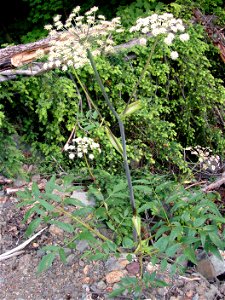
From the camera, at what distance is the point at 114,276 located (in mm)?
3176

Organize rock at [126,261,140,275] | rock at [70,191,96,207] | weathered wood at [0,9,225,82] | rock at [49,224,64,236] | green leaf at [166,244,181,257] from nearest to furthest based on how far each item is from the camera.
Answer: green leaf at [166,244,181,257]
rock at [126,261,140,275]
rock at [49,224,64,236]
rock at [70,191,96,207]
weathered wood at [0,9,225,82]

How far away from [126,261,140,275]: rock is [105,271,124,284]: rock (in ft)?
0.20

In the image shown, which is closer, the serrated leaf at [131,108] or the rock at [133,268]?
the serrated leaf at [131,108]

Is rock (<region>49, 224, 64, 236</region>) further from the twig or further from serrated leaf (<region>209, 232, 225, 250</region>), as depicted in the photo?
the twig

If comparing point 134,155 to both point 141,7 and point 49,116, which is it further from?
point 141,7

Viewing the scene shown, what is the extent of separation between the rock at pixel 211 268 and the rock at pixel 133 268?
2.14 feet

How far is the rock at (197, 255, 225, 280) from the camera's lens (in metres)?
3.51

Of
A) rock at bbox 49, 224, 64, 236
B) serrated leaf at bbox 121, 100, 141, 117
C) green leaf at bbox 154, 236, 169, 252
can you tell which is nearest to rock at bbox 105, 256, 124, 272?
rock at bbox 49, 224, 64, 236

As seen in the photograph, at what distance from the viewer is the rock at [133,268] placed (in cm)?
316

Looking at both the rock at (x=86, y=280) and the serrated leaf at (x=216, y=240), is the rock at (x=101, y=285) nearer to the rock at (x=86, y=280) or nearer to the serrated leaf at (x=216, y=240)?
the rock at (x=86, y=280)

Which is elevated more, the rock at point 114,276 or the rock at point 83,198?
the rock at point 83,198

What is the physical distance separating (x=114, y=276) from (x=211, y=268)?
873 millimetres

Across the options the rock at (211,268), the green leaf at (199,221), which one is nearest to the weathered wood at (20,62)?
the rock at (211,268)

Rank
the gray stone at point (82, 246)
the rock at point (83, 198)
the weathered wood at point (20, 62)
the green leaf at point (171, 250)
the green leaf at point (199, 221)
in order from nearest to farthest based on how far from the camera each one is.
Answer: the green leaf at point (171, 250) → the green leaf at point (199, 221) → the gray stone at point (82, 246) → the rock at point (83, 198) → the weathered wood at point (20, 62)
